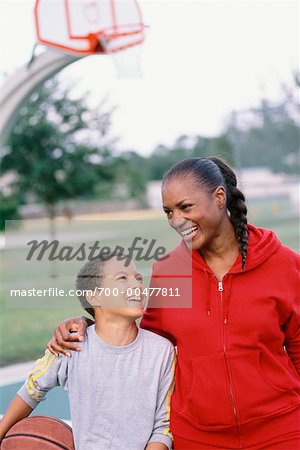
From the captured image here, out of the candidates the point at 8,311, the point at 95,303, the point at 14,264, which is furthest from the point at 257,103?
the point at 95,303

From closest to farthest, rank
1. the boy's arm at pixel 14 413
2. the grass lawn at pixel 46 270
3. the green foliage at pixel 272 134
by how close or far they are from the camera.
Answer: the boy's arm at pixel 14 413 → the grass lawn at pixel 46 270 → the green foliage at pixel 272 134

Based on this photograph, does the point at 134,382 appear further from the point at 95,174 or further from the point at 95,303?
the point at 95,174

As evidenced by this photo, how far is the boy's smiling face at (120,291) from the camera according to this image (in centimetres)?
310

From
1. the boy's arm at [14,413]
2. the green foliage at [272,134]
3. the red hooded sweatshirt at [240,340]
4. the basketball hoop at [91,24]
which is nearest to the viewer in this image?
the red hooded sweatshirt at [240,340]

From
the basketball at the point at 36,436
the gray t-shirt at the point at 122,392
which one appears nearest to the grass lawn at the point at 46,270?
the basketball at the point at 36,436

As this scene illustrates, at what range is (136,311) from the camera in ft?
10.1

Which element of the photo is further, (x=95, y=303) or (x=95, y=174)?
(x=95, y=174)

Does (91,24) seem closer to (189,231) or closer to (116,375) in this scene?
(189,231)

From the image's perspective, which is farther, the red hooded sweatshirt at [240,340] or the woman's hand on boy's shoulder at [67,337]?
the woman's hand on boy's shoulder at [67,337]

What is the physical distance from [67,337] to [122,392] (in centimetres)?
31

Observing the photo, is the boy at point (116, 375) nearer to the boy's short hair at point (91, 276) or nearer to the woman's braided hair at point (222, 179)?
the boy's short hair at point (91, 276)

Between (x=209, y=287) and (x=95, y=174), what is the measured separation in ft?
50.3

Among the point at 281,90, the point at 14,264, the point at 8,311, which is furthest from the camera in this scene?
the point at 14,264

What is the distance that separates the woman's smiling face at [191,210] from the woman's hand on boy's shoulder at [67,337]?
1.96 ft
